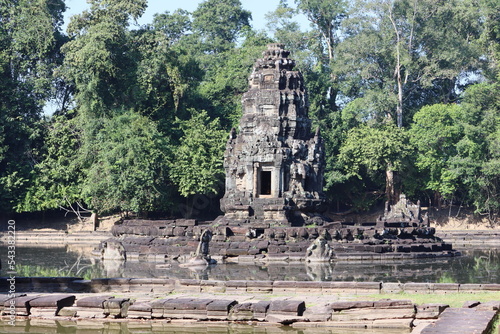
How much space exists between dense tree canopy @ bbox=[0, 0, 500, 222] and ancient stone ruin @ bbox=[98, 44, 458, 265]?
314 inches

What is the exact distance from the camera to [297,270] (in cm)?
2531

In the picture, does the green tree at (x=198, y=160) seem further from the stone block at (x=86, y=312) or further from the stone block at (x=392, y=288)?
the stone block at (x=86, y=312)

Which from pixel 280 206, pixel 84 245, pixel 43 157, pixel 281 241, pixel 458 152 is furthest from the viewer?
pixel 43 157

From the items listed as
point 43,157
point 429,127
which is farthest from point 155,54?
point 429,127

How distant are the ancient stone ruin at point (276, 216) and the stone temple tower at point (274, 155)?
0.14ft

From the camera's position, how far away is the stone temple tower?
1341 inches

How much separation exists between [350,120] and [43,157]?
19.5m

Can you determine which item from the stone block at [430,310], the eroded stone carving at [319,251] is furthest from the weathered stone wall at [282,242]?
the stone block at [430,310]

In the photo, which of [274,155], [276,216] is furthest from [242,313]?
[274,155]

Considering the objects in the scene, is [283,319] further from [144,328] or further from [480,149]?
[480,149]

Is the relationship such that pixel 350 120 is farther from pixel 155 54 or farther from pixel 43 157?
pixel 43 157

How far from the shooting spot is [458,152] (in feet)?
151

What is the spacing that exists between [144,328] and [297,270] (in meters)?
12.1

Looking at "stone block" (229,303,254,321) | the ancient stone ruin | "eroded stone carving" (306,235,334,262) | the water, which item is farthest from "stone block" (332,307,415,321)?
"eroded stone carving" (306,235,334,262)
